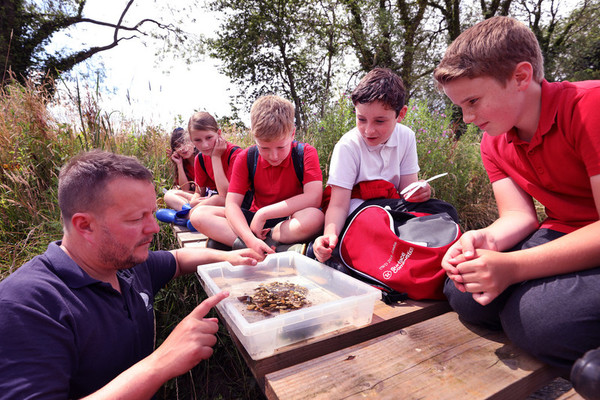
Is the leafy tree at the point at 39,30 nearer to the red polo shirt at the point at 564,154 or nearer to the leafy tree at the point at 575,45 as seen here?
the red polo shirt at the point at 564,154

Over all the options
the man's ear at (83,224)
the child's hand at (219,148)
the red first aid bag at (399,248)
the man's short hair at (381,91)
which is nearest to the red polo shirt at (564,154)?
the red first aid bag at (399,248)

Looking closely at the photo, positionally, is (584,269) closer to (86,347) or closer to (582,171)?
(582,171)

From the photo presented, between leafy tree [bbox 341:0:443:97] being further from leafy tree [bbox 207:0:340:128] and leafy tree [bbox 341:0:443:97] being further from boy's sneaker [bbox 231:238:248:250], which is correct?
boy's sneaker [bbox 231:238:248:250]

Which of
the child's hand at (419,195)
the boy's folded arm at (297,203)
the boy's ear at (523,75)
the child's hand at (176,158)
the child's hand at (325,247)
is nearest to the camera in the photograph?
the boy's ear at (523,75)

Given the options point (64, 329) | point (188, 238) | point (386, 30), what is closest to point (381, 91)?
point (188, 238)

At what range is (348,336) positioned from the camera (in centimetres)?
127

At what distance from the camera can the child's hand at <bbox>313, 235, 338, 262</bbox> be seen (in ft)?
5.73

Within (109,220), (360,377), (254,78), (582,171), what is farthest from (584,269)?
(254,78)

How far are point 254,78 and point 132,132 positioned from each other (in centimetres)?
1347

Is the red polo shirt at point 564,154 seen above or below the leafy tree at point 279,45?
below

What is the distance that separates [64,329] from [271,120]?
1.68m

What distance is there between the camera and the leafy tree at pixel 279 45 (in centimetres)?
1509

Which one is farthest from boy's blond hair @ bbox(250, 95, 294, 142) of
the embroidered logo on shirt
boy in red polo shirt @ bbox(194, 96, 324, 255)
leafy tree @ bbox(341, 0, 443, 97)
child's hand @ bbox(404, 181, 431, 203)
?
leafy tree @ bbox(341, 0, 443, 97)

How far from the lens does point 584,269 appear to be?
3.70 feet
